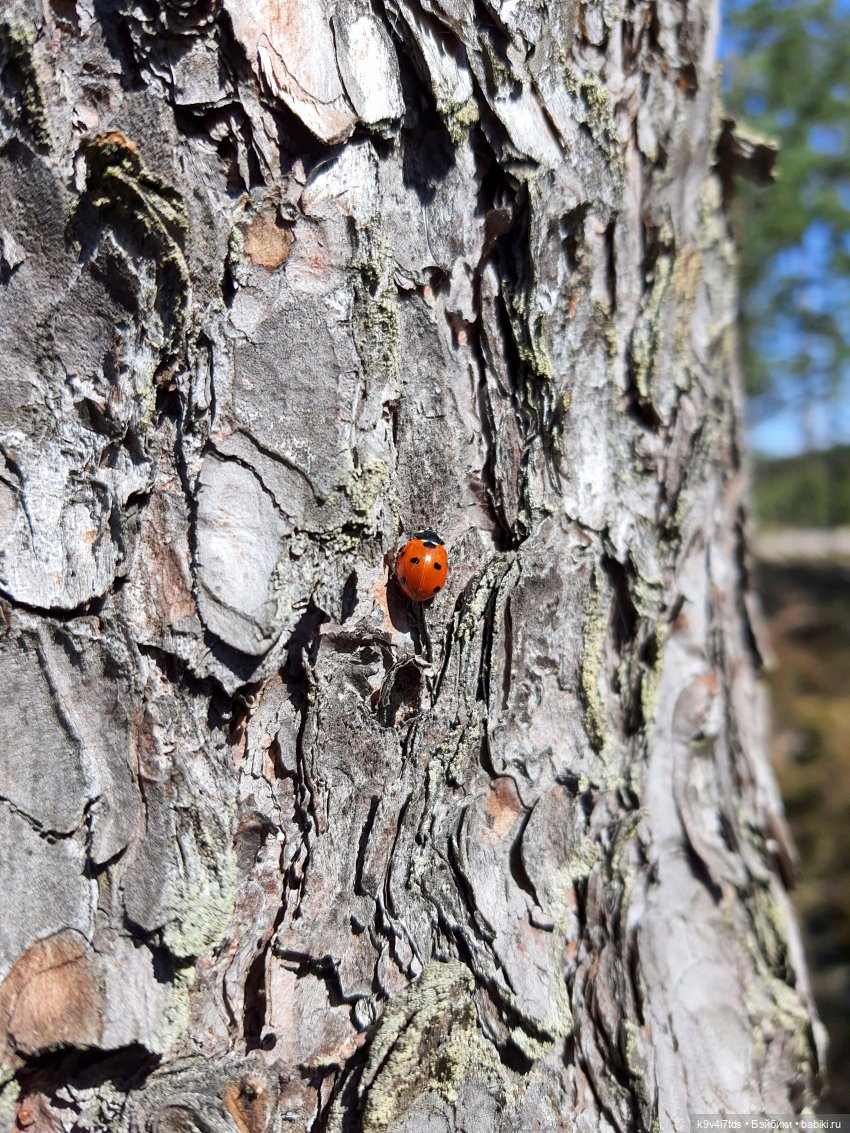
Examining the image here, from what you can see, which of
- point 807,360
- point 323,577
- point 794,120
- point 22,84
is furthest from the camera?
point 807,360

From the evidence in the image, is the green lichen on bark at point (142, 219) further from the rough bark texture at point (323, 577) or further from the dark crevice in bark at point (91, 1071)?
the dark crevice in bark at point (91, 1071)

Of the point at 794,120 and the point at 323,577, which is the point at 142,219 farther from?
the point at 794,120

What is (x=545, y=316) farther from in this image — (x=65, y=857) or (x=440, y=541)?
(x=65, y=857)

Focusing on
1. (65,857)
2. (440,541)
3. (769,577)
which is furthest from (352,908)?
(769,577)

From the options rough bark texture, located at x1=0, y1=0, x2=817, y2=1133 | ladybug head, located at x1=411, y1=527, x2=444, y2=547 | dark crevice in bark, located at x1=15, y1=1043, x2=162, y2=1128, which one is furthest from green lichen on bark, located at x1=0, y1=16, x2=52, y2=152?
dark crevice in bark, located at x1=15, y1=1043, x2=162, y2=1128

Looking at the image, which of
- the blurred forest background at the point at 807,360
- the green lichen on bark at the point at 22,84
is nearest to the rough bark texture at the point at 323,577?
the green lichen on bark at the point at 22,84

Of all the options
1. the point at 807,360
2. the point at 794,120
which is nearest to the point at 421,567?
the point at 794,120
